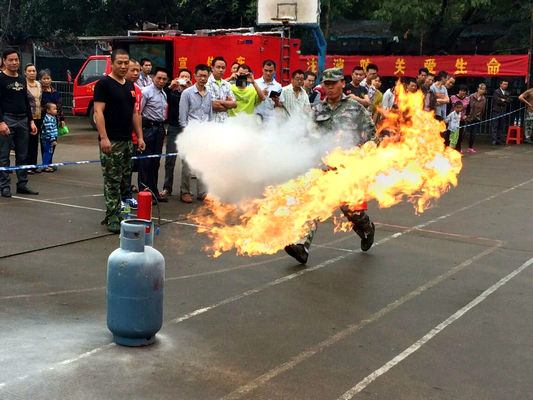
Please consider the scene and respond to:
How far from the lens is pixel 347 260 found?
24.0ft

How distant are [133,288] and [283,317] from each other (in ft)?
4.44

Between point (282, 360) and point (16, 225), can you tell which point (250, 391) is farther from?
point (16, 225)

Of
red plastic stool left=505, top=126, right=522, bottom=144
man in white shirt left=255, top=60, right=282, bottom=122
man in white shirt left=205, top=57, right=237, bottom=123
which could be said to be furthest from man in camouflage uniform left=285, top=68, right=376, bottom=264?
red plastic stool left=505, top=126, right=522, bottom=144

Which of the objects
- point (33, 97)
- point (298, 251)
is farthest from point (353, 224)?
point (33, 97)

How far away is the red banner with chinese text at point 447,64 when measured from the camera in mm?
20438

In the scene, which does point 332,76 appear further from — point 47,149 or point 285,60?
point 285,60

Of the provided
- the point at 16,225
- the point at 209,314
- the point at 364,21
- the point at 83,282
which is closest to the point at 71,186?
the point at 16,225

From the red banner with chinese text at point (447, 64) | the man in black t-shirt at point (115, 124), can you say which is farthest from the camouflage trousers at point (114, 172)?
the red banner with chinese text at point (447, 64)

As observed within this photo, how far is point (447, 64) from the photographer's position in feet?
69.3

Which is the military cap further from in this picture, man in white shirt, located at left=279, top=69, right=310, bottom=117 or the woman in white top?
the woman in white top

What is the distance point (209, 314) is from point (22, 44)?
93.4 ft

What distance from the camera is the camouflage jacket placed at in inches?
277

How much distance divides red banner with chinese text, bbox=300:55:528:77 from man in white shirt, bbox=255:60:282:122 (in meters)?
11.4

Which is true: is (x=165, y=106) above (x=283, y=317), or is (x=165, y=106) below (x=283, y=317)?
above
